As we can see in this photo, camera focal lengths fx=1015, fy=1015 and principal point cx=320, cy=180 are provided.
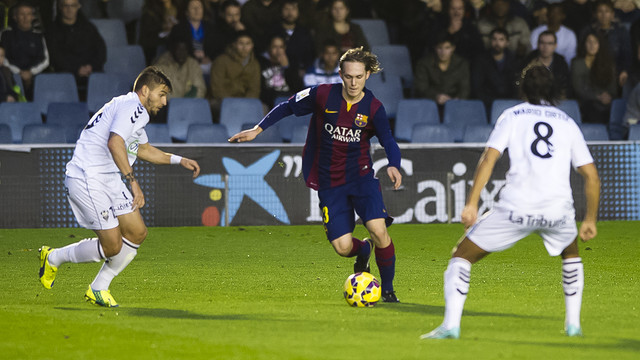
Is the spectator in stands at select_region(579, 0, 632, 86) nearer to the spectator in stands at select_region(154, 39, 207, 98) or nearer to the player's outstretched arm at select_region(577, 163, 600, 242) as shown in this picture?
the spectator in stands at select_region(154, 39, 207, 98)

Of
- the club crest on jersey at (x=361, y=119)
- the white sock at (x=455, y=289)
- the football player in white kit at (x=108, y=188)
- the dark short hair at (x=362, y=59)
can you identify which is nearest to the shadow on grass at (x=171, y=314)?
the football player in white kit at (x=108, y=188)

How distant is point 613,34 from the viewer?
664 inches

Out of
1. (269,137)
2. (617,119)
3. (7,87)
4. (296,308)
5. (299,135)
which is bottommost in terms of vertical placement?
(296,308)

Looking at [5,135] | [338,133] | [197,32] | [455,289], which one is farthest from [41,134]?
[455,289]

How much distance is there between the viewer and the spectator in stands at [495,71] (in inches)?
644

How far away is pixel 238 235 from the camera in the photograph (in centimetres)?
1281

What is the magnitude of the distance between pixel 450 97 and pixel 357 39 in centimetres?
177

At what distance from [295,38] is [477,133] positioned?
3303mm

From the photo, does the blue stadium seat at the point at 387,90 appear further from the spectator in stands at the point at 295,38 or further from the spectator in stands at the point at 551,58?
the spectator in stands at the point at 551,58

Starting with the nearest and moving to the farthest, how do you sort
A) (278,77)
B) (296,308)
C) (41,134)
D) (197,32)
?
(296,308), (41,134), (278,77), (197,32)

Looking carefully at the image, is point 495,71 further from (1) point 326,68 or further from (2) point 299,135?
(2) point 299,135

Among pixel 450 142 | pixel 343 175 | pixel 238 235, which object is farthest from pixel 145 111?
pixel 450 142

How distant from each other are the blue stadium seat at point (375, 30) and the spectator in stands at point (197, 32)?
2745 millimetres

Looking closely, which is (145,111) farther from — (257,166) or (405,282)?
(257,166)
